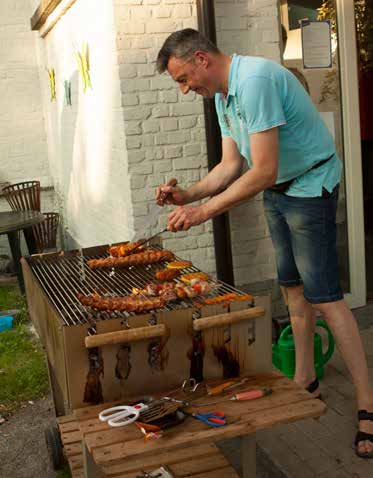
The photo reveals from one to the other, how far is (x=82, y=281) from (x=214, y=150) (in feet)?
6.47

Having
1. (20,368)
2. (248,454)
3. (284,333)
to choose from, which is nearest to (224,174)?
(284,333)

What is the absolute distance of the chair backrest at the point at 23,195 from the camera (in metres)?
8.90

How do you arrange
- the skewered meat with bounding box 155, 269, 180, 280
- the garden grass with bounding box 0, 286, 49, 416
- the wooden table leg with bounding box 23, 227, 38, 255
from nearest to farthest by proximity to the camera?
1. the skewered meat with bounding box 155, 269, 180, 280
2. the garden grass with bounding box 0, 286, 49, 416
3. the wooden table leg with bounding box 23, 227, 38, 255

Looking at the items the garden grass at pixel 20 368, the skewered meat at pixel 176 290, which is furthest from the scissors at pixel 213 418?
the garden grass at pixel 20 368

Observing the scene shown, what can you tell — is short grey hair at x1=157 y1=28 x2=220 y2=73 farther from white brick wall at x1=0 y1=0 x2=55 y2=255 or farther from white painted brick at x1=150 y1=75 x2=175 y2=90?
white brick wall at x1=0 y1=0 x2=55 y2=255

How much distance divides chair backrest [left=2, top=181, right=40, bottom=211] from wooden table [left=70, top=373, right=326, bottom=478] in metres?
6.77

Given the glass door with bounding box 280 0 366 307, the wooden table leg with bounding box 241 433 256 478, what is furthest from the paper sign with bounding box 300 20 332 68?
the wooden table leg with bounding box 241 433 256 478

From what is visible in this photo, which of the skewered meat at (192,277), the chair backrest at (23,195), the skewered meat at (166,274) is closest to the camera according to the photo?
the skewered meat at (192,277)

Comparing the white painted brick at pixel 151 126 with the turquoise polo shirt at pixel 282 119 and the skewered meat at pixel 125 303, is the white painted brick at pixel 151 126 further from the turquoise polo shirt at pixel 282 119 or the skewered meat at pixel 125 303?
the skewered meat at pixel 125 303

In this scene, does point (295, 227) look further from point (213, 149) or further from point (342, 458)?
point (213, 149)

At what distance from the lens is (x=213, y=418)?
2.29 meters

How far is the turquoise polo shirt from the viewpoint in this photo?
283 centimetres

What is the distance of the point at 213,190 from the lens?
3531 mm

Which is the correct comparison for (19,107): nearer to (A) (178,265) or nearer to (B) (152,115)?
(B) (152,115)
